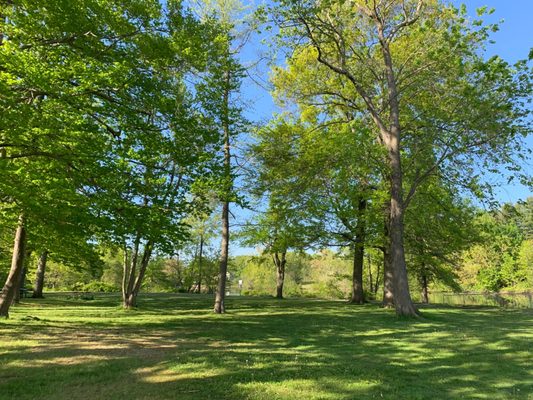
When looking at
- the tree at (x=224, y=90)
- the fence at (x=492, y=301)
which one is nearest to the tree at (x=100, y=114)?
the tree at (x=224, y=90)

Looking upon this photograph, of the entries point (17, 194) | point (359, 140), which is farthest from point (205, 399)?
point (359, 140)

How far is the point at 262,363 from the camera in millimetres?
7176

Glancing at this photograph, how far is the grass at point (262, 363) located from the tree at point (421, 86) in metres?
6.49

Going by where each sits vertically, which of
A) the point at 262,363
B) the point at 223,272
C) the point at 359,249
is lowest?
the point at 262,363

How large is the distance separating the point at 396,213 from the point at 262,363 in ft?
36.5

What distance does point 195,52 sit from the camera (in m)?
13.6

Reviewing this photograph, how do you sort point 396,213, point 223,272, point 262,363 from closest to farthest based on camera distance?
point 262,363 < point 396,213 < point 223,272

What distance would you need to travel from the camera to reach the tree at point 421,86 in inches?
626

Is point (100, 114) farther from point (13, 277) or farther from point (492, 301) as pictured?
point (492, 301)

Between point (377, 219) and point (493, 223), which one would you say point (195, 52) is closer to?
point (377, 219)

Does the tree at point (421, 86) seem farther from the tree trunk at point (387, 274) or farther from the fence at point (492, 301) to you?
the fence at point (492, 301)

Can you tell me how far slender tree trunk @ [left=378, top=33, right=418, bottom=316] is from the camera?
53.1 feet

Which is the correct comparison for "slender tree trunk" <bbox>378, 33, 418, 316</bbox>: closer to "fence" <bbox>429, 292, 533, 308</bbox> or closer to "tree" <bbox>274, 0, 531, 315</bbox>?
"tree" <bbox>274, 0, 531, 315</bbox>

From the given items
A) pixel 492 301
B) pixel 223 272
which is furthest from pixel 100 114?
pixel 492 301
